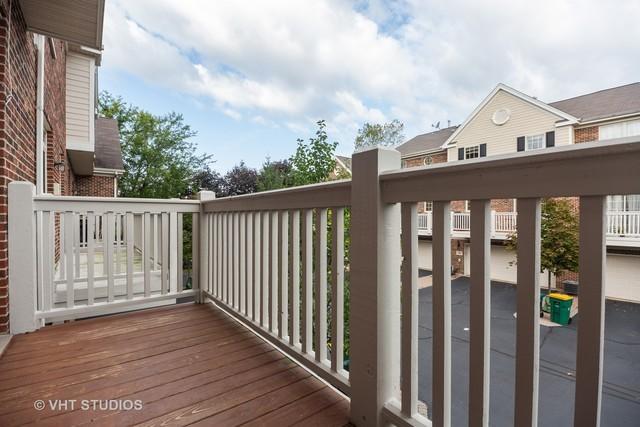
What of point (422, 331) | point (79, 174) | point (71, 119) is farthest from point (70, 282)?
point (79, 174)

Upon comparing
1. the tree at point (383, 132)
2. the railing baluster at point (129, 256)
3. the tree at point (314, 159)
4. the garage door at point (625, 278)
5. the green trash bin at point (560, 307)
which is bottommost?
the green trash bin at point (560, 307)

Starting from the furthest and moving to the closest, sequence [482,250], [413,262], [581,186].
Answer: [413,262], [482,250], [581,186]

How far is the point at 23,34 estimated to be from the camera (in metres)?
2.87

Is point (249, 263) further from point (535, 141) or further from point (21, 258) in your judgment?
point (535, 141)

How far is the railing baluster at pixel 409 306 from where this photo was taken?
43.4 inches

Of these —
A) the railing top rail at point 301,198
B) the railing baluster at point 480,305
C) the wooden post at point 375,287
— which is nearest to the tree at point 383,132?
the railing top rail at point 301,198

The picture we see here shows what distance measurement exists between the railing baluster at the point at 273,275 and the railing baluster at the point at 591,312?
1.42 meters

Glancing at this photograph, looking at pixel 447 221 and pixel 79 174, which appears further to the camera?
pixel 79 174

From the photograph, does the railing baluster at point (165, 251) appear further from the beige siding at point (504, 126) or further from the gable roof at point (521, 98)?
the gable roof at point (521, 98)

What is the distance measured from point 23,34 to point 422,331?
659 cm

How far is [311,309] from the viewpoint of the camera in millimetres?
1633

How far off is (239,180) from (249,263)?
14.4 m

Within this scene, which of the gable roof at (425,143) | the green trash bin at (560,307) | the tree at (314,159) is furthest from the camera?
the gable roof at (425,143)

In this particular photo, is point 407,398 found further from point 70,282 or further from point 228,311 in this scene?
→ point 70,282
